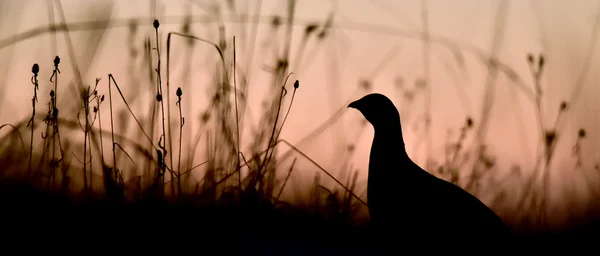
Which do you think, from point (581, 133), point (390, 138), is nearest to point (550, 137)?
point (581, 133)

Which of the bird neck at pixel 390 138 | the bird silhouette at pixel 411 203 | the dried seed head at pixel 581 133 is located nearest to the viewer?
the bird silhouette at pixel 411 203

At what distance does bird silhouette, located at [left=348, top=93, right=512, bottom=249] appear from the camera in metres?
1.91

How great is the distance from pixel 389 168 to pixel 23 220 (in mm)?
1117

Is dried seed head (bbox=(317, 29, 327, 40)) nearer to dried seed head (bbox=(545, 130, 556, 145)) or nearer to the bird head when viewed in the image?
the bird head

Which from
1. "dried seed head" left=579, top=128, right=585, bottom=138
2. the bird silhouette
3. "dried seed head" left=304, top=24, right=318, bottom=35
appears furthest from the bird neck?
"dried seed head" left=579, top=128, right=585, bottom=138

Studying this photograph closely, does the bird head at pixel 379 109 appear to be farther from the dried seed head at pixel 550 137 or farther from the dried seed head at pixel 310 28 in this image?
the dried seed head at pixel 550 137

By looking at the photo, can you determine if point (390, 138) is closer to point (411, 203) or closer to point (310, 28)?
point (411, 203)

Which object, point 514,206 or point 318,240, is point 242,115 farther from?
point 514,206

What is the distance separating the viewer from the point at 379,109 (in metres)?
2.05

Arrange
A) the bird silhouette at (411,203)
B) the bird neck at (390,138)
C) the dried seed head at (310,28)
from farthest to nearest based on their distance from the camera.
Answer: the dried seed head at (310,28) < the bird neck at (390,138) < the bird silhouette at (411,203)

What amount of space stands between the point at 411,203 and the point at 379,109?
0.30m

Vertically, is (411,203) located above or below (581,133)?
below

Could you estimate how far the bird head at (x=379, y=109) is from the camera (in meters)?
2.04

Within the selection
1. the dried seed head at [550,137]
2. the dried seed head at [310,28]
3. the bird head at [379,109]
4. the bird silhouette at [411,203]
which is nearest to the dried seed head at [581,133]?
the dried seed head at [550,137]
